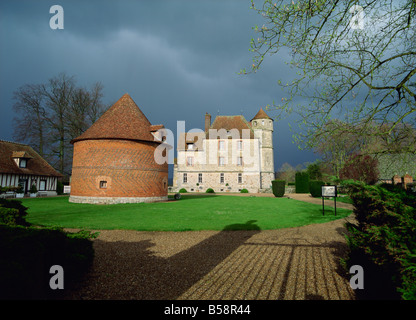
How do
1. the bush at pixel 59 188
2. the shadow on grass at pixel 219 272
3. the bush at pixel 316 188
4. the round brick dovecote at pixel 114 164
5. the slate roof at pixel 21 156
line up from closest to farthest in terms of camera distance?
the shadow on grass at pixel 219 272, the round brick dovecote at pixel 114 164, the slate roof at pixel 21 156, the bush at pixel 316 188, the bush at pixel 59 188

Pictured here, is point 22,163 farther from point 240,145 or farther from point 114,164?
point 240,145

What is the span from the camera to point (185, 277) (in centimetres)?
442

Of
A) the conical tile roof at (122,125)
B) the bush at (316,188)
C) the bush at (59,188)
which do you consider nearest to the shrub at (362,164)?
the conical tile roof at (122,125)

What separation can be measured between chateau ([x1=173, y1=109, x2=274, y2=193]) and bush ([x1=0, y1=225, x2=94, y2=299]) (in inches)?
1324

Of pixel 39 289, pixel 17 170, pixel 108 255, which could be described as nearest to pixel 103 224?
pixel 108 255

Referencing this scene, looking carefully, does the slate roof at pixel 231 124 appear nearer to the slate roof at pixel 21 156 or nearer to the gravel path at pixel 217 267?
the slate roof at pixel 21 156

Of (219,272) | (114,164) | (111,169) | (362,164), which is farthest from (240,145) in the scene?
(219,272)

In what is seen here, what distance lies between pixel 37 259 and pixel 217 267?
337 cm

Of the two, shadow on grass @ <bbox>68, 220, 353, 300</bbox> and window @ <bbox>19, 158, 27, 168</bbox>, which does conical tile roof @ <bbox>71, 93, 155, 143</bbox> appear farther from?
shadow on grass @ <bbox>68, 220, 353, 300</bbox>

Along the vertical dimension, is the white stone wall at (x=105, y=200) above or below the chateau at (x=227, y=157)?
below

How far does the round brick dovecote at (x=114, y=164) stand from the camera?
59.6 feet

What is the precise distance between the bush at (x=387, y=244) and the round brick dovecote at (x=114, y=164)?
677 inches

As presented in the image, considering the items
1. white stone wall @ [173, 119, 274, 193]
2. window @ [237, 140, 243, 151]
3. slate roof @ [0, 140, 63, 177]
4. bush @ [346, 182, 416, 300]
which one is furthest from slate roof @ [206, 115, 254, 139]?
bush @ [346, 182, 416, 300]

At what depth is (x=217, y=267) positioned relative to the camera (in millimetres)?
4984
